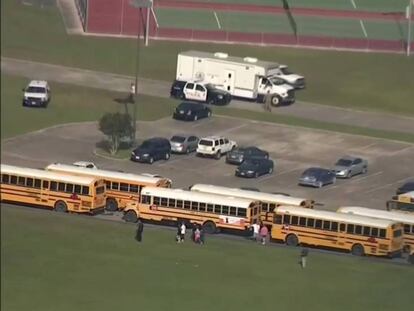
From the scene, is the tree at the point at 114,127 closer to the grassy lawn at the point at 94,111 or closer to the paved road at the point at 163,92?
the grassy lawn at the point at 94,111

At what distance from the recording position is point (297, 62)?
15.7 m

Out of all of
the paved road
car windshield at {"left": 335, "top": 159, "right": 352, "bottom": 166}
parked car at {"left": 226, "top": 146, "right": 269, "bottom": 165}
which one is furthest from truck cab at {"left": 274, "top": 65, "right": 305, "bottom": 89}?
car windshield at {"left": 335, "top": 159, "right": 352, "bottom": 166}

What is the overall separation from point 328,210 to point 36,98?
419 centimetres

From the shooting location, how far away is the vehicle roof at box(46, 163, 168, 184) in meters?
12.9

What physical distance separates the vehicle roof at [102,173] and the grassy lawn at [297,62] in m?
1.09

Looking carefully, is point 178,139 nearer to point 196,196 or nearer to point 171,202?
point 171,202

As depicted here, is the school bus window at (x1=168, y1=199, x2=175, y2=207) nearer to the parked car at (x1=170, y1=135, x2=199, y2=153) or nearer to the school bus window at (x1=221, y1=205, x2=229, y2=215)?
the school bus window at (x1=221, y1=205, x2=229, y2=215)

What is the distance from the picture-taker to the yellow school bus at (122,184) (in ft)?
45.3

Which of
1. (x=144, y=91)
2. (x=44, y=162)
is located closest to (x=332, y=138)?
(x=144, y=91)

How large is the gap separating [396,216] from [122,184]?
3104 mm

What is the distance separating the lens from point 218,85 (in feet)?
62.0

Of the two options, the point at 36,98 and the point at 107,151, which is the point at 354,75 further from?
the point at 36,98

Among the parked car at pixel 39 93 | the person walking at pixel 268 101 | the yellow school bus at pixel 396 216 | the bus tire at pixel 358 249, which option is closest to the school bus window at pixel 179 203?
the yellow school bus at pixel 396 216

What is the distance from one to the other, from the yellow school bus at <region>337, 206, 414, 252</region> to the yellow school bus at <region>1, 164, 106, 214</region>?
110 inches
